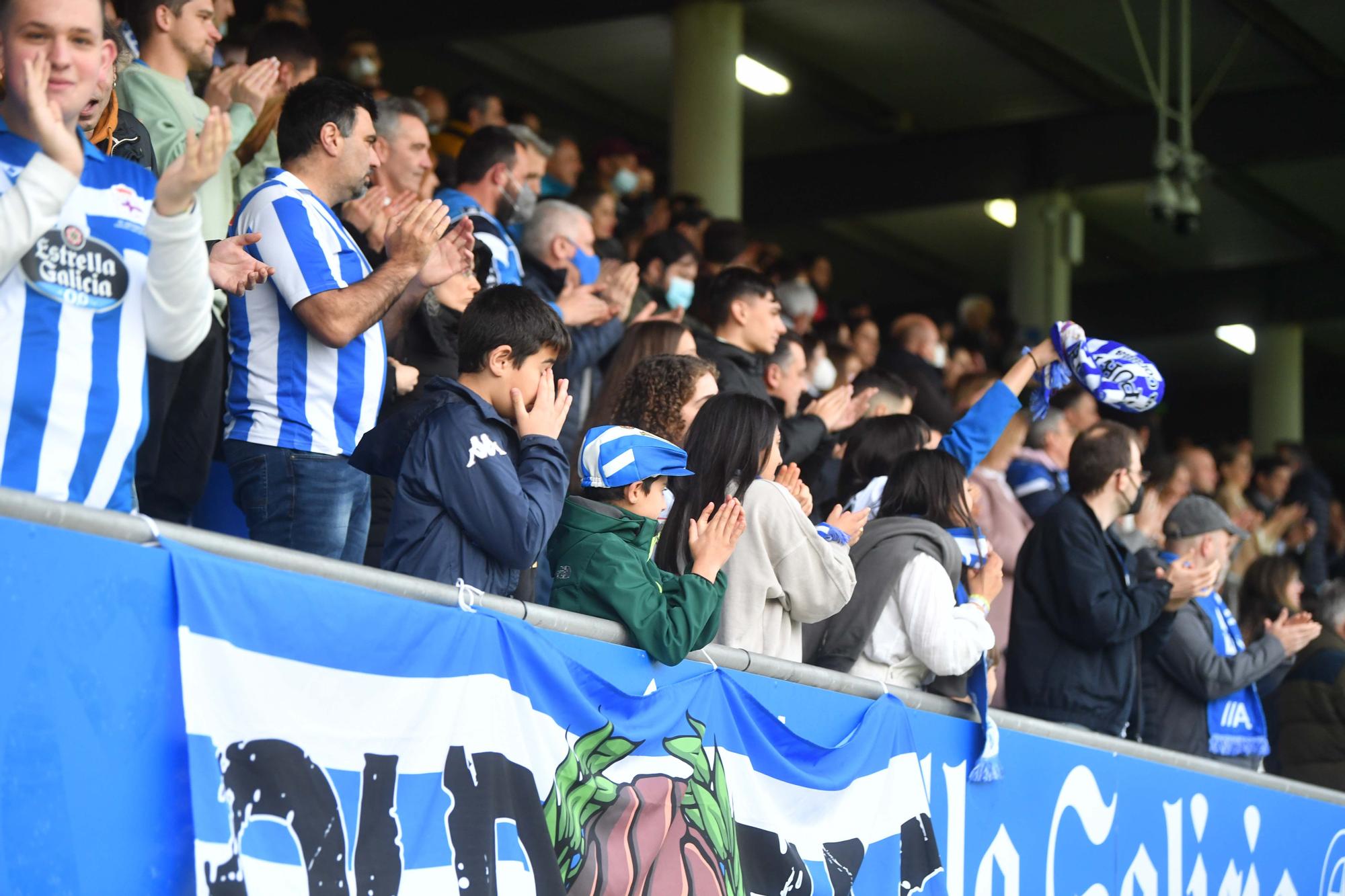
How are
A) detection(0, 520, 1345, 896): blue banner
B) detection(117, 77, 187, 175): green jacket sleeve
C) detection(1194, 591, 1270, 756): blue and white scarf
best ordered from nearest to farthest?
detection(0, 520, 1345, 896): blue banner < detection(117, 77, 187, 175): green jacket sleeve < detection(1194, 591, 1270, 756): blue and white scarf

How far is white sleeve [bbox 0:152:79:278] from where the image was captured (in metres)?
2.51

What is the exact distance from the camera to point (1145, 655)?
19.4ft

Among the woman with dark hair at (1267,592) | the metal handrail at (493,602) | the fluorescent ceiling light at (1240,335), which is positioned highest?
the fluorescent ceiling light at (1240,335)

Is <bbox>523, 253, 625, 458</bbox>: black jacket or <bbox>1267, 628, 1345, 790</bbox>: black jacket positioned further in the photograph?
<bbox>1267, 628, 1345, 790</bbox>: black jacket

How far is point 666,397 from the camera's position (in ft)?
14.1

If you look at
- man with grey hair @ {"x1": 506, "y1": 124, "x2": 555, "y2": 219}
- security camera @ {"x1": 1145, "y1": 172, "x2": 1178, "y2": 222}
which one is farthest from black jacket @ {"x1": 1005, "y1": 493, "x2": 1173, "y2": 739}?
security camera @ {"x1": 1145, "y1": 172, "x2": 1178, "y2": 222}

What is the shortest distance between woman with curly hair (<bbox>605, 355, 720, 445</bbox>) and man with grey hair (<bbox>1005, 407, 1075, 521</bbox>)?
3.20 meters

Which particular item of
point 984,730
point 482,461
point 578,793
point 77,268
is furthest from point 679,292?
point 77,268

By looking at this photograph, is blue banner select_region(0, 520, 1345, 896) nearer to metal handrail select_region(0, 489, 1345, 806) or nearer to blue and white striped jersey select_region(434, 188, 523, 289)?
metal handrail select_region(0, 489, 1345, 806)

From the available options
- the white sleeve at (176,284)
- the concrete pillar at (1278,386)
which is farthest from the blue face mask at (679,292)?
the concrete pillar at (1278,386)

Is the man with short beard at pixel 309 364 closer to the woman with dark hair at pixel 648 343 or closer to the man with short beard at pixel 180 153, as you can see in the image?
the man with short beard at pixel 180 153

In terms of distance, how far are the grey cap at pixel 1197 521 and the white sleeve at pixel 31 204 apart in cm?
477

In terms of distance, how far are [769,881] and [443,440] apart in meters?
1.20

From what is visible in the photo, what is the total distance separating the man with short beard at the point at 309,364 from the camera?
3.87 meters
